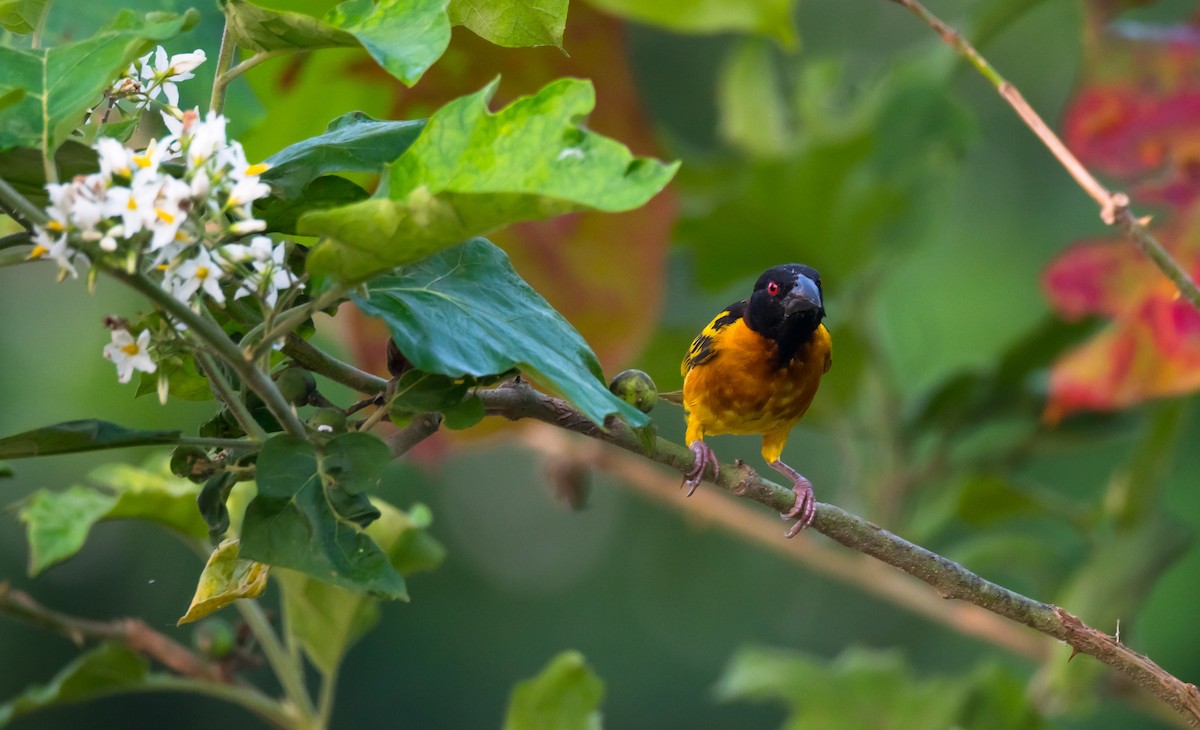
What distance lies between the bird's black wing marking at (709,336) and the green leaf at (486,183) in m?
1.07

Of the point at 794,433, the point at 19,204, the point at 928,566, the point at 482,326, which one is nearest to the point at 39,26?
the point at 19,204

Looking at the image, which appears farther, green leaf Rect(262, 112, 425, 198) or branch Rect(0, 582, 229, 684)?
branch Rect(0, 582, 229, 684)

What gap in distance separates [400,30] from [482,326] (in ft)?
0.59

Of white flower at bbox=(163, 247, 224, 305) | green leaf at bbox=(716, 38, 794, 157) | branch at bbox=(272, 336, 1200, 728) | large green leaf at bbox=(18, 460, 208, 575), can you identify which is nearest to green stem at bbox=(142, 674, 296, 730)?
large green leaf at bbox=(18, 460, 208, 575)

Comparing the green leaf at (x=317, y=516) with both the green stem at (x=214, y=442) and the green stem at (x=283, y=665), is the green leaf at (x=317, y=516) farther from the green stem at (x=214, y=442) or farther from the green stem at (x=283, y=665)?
the green stem at (x=283, y=665)

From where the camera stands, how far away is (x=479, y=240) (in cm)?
87

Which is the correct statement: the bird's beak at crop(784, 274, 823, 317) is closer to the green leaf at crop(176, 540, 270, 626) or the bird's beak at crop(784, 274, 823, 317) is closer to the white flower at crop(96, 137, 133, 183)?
the green leaf at crop(176, 540, 270, 626)

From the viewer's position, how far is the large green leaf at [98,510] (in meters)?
1.20

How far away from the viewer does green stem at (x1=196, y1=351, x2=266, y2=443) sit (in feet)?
2.33

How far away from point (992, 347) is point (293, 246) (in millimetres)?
3530

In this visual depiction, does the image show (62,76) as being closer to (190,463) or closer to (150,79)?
(150,79)

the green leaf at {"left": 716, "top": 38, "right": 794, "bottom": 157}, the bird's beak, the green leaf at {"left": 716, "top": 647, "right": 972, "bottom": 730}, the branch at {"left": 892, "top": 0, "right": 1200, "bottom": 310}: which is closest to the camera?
the branch at {"left": 892, "top": 0, "right": 1200, "bottom": 310}

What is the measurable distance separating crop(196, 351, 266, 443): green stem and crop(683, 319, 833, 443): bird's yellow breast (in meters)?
0.98

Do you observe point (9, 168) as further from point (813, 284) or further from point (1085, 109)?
point (1085, 109)
